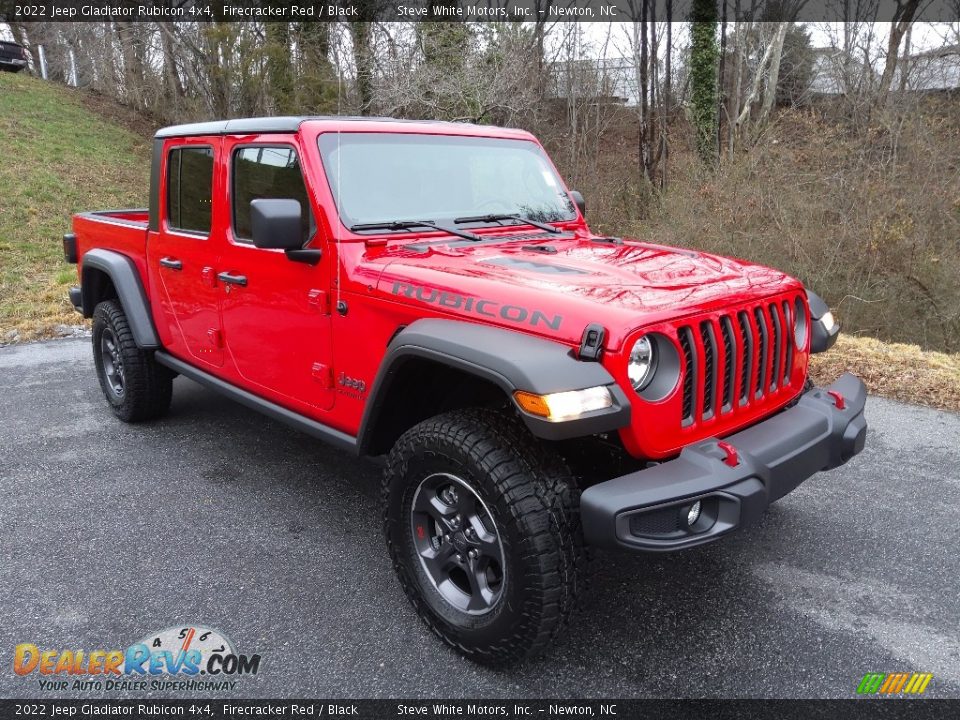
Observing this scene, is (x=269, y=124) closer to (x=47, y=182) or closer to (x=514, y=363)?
(x=514, y=363)

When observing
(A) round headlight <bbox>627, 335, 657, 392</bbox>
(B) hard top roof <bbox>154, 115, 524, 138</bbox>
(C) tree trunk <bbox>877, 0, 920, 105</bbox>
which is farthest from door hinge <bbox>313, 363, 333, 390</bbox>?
(C) tree trunk <bbox>877, 0, 920, 105</bbox>

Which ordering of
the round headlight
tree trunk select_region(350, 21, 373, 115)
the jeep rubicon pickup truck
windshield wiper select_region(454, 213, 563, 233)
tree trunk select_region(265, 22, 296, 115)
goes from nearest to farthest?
the jeep rubicon pickup truck, the round headlight, windshield wiper select_region(454, 213, 563, 233), tree trunk select_region(350, 21, 373, 115), tree trunk select_region(265, 22, 296, 115)

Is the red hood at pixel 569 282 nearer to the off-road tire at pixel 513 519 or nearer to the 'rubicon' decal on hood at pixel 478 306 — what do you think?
the 'rubicon' decal on hood at pixel 478 306

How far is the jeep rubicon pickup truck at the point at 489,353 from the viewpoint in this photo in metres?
2.26

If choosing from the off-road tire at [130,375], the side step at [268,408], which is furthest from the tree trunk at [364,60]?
the side step at [268,408]

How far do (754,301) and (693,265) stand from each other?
421 mm

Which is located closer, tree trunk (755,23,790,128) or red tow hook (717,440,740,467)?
red tow hook (717,440,740,467)

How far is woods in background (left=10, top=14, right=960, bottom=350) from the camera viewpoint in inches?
324

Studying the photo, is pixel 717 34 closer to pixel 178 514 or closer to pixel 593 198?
pixel 593 198

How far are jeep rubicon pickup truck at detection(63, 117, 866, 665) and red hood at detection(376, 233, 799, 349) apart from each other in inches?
0.4

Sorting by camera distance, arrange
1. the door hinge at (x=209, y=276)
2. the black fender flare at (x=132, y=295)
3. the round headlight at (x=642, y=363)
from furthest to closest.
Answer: the black fender flare at (x=132, y=295) < the door hinge at (x=209, y=276) < the round headlight at (x=642, y=363)

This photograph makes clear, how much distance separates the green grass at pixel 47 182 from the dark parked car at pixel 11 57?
829mm

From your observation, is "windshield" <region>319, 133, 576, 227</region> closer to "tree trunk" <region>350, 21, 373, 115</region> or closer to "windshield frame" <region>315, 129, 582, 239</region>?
"windshield frame" <region>315, 129, 582, 239</region>

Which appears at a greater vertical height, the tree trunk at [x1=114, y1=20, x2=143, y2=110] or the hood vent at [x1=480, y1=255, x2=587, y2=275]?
the tree trunk at [x1=114, y1=20, x2=143, y2=110]
